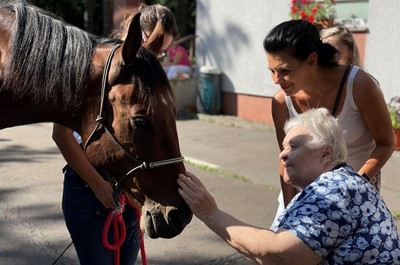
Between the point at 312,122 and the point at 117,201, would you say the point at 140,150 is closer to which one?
the point at 117,201

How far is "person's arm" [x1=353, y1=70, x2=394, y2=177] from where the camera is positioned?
7.41ft

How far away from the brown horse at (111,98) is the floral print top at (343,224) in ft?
1.49

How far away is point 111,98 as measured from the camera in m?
1.79

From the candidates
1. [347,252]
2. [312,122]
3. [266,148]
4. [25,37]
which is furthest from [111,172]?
[266,148]

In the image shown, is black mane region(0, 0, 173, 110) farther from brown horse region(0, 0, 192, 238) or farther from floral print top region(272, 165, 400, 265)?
floral print top region(272, 165, 400, 265)

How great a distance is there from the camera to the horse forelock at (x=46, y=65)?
1800 millimetres

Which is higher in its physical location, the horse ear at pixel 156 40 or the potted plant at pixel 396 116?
the horse ear at pixel 156 40

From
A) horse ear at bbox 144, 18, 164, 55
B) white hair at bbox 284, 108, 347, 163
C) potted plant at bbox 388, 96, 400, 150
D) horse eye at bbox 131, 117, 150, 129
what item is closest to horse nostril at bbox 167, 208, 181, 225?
horse eye at bbox 131, 117, 150, 129

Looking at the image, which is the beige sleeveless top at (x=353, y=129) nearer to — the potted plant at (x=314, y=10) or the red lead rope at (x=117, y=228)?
the red lead rope at (x=117, y=228)

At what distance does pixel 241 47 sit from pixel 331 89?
6834 millimetres

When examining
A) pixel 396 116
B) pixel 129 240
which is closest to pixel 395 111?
pixel 396 116

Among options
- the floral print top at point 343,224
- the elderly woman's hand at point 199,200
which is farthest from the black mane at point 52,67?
the floral print top at point 343,224

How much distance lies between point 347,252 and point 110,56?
1098 millimetres

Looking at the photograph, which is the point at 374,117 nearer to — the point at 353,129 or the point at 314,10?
the point at 353,129
